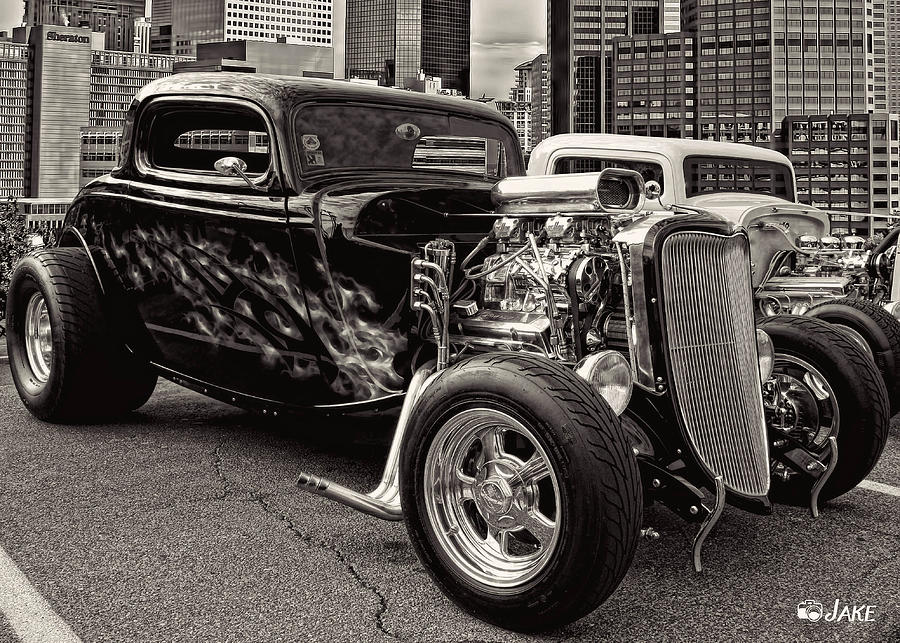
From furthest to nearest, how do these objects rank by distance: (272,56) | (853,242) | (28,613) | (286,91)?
(272,56)
(853,242)
(286,91)
(28,613)

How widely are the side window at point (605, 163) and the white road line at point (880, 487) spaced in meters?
4.85

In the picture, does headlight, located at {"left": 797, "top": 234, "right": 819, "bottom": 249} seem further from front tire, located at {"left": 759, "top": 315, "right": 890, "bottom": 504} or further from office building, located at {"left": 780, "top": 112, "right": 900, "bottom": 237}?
office building, located at {"left": 780, "top": 112, "right": 900, "bottom": 237}

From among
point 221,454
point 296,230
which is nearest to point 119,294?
point 221,454

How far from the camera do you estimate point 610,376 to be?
9.80ft

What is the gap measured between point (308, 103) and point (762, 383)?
2.42 meters

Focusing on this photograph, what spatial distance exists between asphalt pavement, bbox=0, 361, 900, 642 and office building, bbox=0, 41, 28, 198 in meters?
199

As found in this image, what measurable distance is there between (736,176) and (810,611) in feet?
24.7

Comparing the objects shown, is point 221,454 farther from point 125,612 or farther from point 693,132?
point 693,132

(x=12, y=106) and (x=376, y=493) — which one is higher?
(x=12, y=106)

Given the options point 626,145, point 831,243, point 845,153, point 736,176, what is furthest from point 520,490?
point 845,153

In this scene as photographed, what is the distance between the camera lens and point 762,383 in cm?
352

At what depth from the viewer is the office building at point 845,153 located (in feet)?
573

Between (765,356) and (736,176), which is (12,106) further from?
(765,356)

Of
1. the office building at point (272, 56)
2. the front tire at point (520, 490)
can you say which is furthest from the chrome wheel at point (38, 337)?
the office building at point (272, 56)
